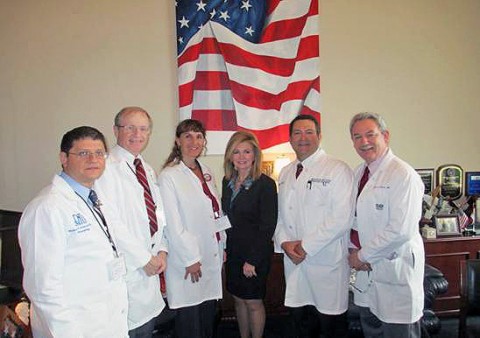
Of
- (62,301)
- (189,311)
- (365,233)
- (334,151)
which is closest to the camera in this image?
(62,301)

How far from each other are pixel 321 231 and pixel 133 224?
3.51 ft

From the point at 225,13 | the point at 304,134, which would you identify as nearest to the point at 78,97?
the point at 225,13

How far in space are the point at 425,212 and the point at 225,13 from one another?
2675 mm

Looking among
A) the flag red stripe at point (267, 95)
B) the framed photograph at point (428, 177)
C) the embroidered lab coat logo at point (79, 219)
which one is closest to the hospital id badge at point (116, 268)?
the embroidered lab coat logo at point (79, 219)

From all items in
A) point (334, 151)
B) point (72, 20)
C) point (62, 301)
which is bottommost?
point (62, 301)

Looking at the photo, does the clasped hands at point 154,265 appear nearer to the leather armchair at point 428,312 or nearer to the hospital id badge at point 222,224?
the hospital id badge at point 222,224

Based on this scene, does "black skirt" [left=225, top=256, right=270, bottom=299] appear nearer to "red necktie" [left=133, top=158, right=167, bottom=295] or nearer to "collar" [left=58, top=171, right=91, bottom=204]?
"red necktie" [left=133, top=158, right=167, bottom=295]

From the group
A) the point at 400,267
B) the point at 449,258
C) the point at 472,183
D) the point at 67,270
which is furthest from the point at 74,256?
the point at 472,183

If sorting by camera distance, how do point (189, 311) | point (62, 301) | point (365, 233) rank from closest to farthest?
point (62, 301) < point (365, 233) < point (189, 311)

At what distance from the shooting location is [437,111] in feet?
13.3

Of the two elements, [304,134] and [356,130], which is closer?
[356,130]

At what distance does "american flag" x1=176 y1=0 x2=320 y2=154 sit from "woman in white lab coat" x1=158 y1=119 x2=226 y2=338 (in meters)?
1.21

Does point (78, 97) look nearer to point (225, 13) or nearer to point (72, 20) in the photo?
point (72, 20)

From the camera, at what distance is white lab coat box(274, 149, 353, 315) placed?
88.5 inches
